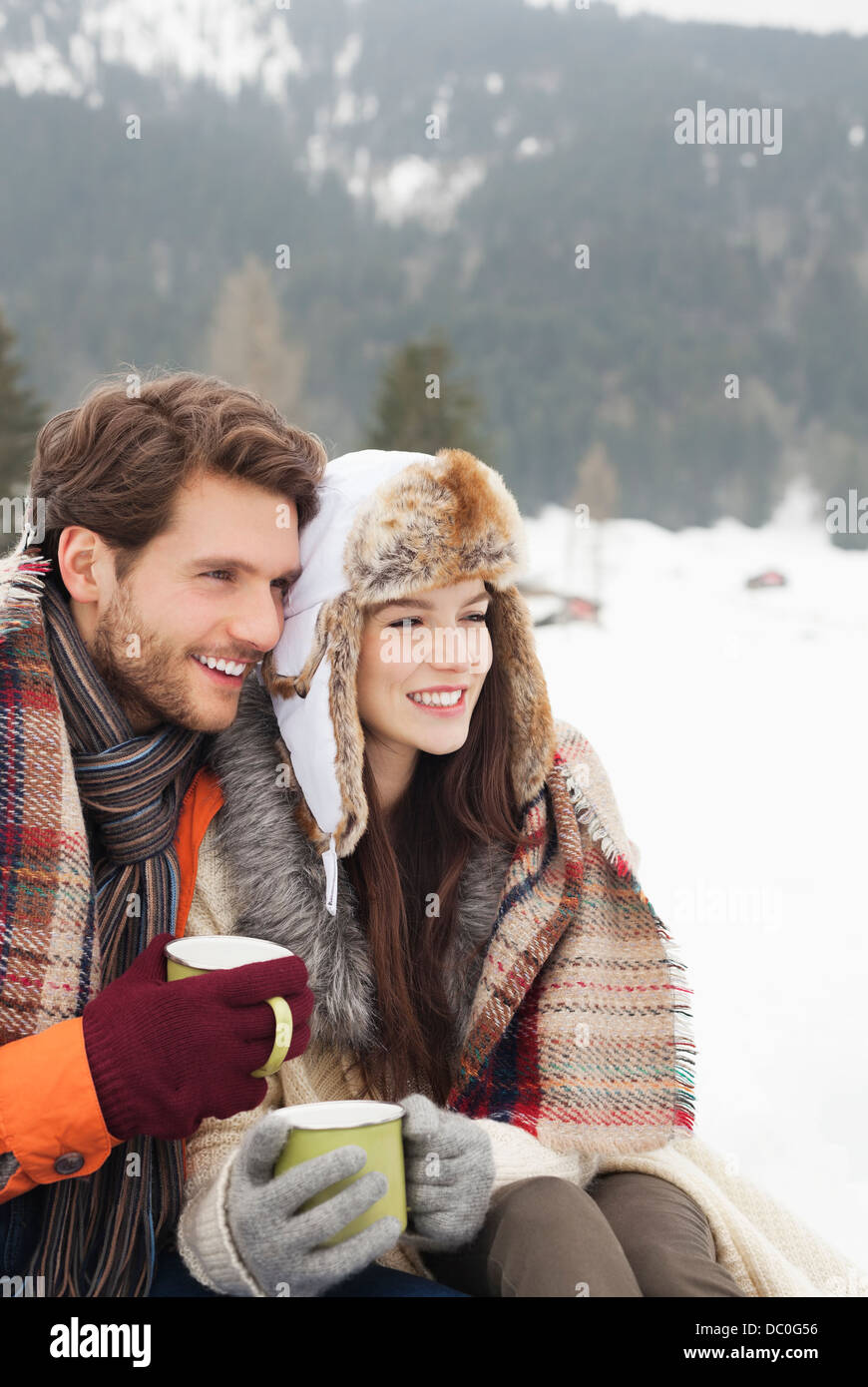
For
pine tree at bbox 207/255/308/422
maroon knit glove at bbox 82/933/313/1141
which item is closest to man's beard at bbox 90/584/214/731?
maroon knit glove at bbox 82/933/313/1141

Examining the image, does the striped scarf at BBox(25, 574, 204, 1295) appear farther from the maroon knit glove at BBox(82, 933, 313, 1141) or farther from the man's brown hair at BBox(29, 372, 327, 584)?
the maroon knit glove at BBox(82, 933, 313, 1141)

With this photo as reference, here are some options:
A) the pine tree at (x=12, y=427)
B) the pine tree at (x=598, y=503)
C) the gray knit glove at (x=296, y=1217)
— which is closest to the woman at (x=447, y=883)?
the gray knit glove at (x=296, y=1217)

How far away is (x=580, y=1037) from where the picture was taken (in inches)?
91.7

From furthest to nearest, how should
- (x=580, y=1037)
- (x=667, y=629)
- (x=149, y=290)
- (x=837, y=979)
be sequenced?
(x=149, y=290)
(x=667, y=629)
(x=837, y=979)
(x=580, y=1037)

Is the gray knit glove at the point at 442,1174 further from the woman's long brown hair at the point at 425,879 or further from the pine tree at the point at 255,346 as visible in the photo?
the pine tree at the point at 255,346

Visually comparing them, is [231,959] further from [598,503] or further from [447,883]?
[598,503]

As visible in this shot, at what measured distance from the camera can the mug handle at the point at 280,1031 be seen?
1788 mm

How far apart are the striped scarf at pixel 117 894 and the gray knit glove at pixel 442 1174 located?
45cm

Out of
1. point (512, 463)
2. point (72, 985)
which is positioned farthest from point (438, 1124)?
point (512, 463)

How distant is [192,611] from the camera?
219 centimetres

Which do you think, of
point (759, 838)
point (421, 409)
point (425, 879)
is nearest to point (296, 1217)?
point (425, 879)

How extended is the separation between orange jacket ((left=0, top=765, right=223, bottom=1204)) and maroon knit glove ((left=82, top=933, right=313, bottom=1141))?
0.02 meters
